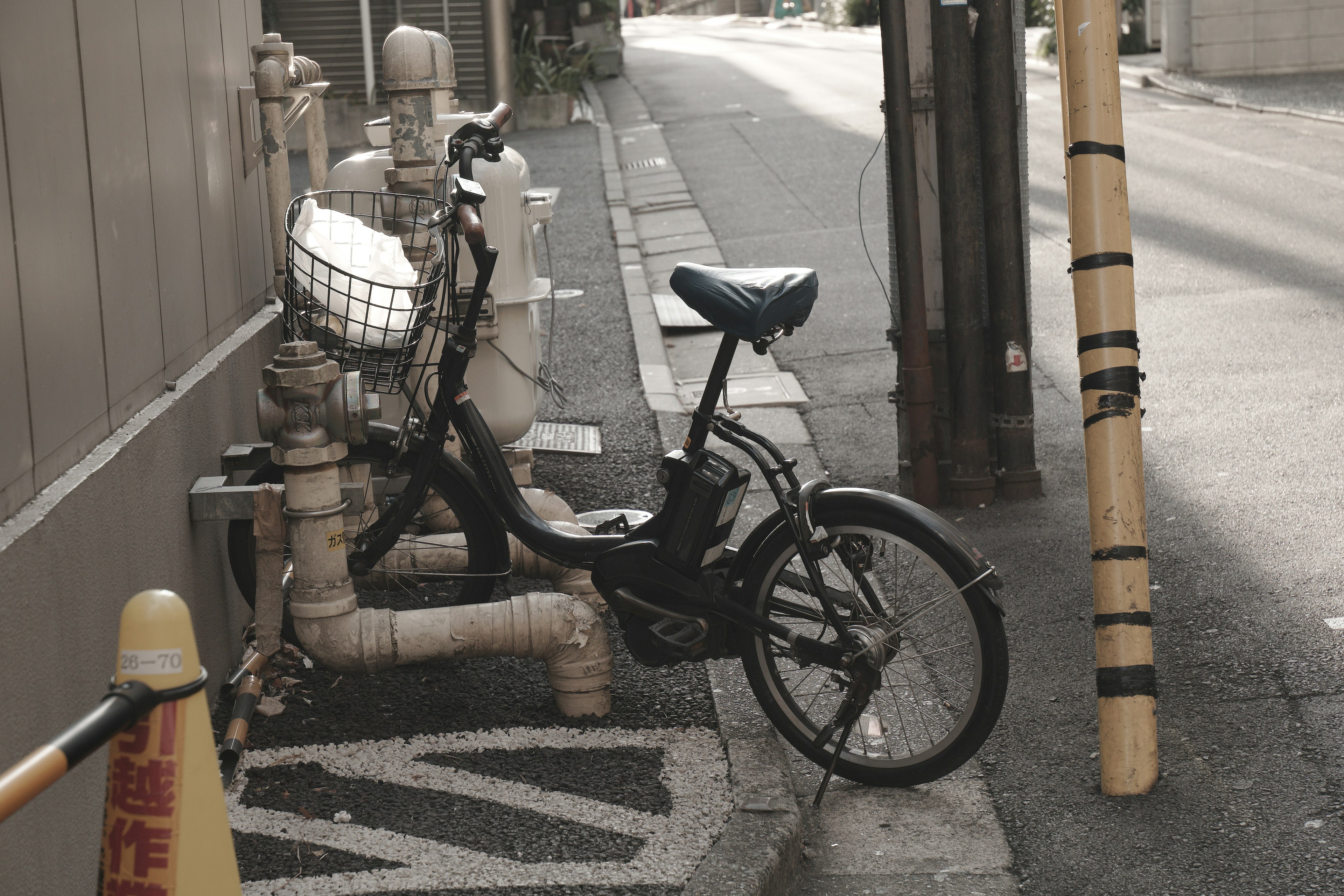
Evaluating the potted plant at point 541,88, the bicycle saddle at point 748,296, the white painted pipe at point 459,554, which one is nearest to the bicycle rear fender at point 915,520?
the bicycle saddle at point 748,296

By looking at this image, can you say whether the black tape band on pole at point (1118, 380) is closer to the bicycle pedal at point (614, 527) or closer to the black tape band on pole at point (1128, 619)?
the black tape band on pole at point (1128, 619)

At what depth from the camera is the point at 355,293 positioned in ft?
12.2

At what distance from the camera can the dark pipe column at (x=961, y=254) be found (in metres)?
4.75

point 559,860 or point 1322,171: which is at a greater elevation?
point 1322,171

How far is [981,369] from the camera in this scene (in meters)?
4.99

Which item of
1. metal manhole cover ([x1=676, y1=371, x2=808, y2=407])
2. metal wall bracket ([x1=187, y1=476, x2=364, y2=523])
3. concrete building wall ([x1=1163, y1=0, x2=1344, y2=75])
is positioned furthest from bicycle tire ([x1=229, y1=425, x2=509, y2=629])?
concrete building wall ([x1=1163, y1=0, x2=1344, y2=75])

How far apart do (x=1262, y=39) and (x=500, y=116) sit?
1848 centimetres

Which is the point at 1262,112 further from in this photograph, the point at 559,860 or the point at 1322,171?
the point at 559,860

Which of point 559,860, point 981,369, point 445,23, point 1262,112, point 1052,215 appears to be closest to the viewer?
point 559,860

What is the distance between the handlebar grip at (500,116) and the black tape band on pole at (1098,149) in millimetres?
1559

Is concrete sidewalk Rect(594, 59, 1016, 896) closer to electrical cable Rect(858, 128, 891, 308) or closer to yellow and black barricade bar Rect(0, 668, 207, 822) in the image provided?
yellow and black barricade bar Rect(0, 668, 207, 822)

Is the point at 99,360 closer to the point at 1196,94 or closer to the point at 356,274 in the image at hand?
the point at 356,274

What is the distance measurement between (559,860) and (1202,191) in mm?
9747

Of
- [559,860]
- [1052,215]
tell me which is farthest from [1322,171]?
[559,860]
